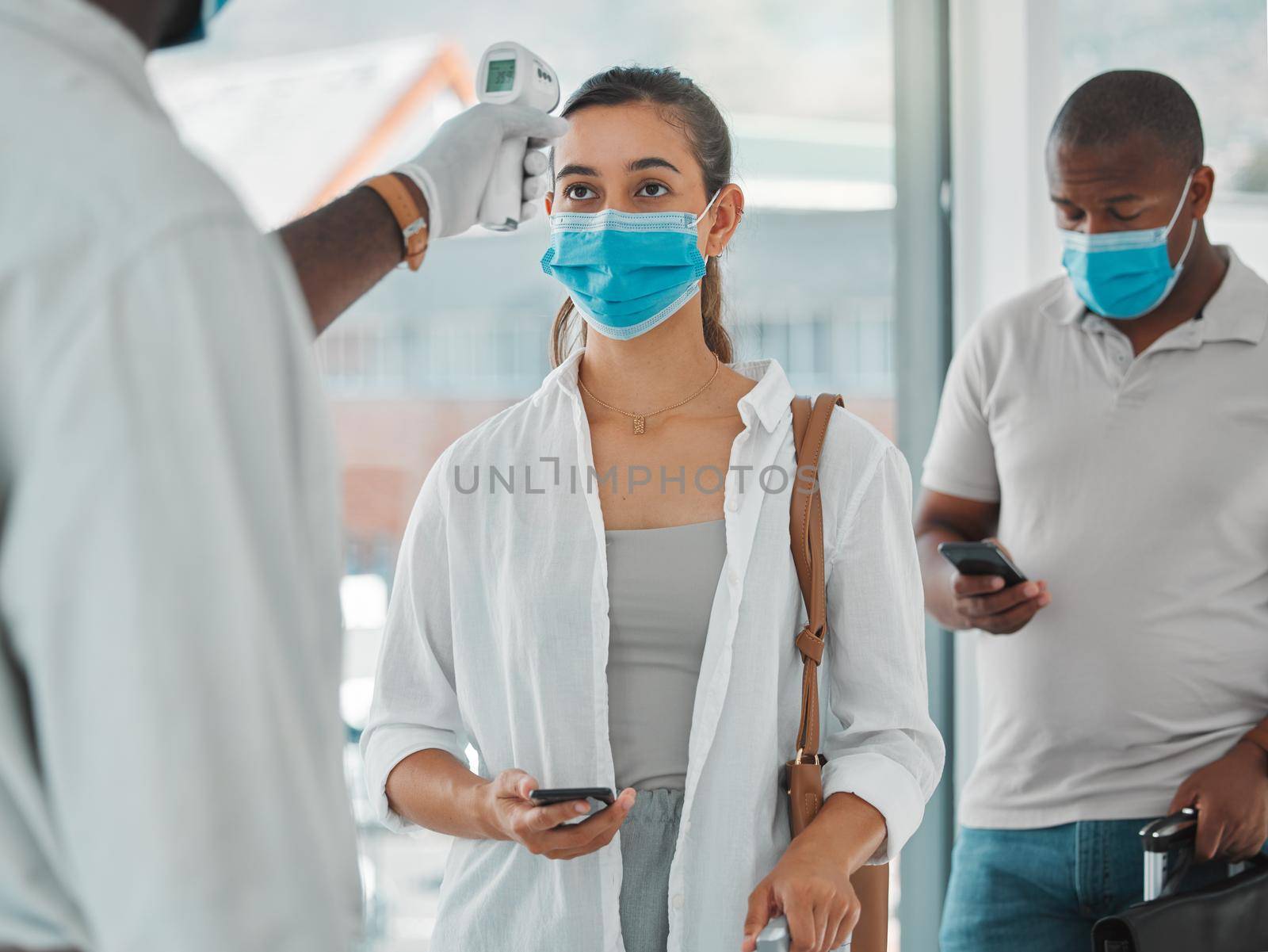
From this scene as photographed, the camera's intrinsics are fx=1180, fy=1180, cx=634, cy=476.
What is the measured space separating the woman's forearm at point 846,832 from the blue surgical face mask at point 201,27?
1001mm

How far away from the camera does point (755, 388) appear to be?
1582 millimetres

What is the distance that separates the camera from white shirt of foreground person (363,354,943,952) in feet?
4.55

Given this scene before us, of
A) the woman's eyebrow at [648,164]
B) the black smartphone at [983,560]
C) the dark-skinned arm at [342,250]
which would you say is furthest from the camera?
the black smartphone at [983,560]

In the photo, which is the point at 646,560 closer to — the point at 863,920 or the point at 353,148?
the point at 863,920

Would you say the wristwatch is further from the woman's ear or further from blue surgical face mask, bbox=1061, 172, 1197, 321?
blue surgical face mask, bbox=1061, 172, 1197, 321

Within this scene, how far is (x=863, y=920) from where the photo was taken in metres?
1.45

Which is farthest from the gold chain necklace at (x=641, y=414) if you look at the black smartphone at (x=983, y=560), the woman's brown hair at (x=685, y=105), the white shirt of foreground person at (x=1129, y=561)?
the white shirt of foreground person at (x=1129, y=561)

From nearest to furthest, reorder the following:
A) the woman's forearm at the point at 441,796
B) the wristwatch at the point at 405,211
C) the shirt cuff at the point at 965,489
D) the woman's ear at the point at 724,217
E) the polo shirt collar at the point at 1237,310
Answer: the wristwatch at the point at 405,211
the woman's forearm at the point at 441,796
the woman's ear at the point at 724,217
the polo shirt collar at the point at 1237,310
the shirt cuff at the point at 965,489

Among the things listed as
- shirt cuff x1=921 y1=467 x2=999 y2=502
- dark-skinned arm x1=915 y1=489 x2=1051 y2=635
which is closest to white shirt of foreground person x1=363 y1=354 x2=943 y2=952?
dark-skinned arm x1=915 y1=489 x2=1051 y2=635

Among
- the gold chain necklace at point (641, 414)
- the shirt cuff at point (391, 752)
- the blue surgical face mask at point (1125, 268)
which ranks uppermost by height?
the blue surgical face mask at point (1125, 268)

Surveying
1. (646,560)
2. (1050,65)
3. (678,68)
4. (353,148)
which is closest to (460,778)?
(646,560)

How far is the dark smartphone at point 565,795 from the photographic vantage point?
1.24 m

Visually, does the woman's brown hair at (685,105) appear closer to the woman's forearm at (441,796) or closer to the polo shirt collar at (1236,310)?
the woman's forearm at (441,796)

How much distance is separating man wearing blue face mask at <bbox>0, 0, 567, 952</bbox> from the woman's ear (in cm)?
108
